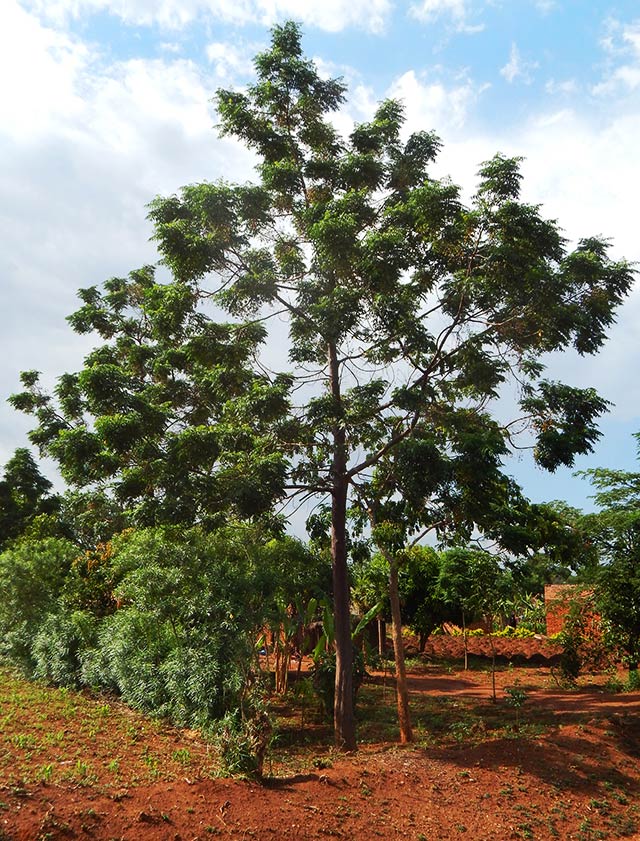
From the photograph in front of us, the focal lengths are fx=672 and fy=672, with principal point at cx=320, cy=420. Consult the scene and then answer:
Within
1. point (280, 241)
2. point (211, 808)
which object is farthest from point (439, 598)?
point (211, 808)

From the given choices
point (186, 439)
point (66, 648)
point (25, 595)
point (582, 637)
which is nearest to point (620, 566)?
point (582, 637)

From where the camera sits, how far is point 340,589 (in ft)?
45.0

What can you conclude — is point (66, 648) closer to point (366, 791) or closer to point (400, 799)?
point (366, 791)

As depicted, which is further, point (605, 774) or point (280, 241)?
point (280, 241)

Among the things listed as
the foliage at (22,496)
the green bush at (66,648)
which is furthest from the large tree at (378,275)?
the foliage at (22,496)

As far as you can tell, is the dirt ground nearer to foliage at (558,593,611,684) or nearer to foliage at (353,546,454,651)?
foliage at (558,593,611,684)

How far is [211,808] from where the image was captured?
26.6ft

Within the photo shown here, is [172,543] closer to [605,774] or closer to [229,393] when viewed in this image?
[229,393]

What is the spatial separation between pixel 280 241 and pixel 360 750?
10845 mm

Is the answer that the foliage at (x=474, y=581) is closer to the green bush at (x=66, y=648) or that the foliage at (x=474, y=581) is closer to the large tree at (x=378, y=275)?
the large tree at (x=378, y=275)

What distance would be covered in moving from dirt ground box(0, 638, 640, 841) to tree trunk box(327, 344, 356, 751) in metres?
0.55

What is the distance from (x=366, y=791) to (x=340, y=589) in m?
4.68

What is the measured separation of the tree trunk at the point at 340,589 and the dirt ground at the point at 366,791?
0.55 meters

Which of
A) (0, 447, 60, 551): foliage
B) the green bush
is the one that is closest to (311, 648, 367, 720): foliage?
the green bush
